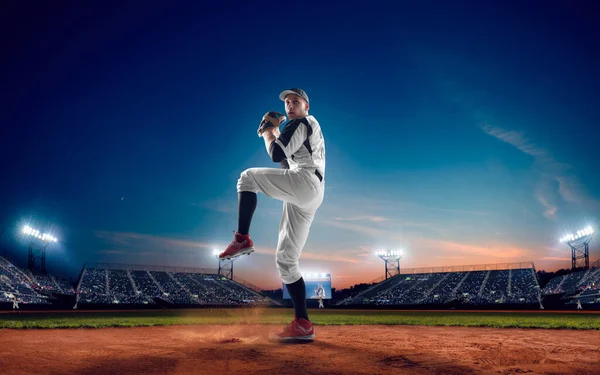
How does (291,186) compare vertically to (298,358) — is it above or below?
above

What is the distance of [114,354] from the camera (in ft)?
12.2

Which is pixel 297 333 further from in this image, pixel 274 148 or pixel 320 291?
pixel 320 291

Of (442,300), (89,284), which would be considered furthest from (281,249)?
(89,284)

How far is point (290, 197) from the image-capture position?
409 cm

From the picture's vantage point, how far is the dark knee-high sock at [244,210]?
4.13 metres

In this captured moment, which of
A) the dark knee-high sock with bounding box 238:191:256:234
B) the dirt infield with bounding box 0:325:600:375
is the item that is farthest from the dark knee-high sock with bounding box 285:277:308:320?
the dark knee-high sock with bounding box 238:191:256:234

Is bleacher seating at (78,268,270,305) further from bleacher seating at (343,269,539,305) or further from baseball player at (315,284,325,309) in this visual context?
bleacher seating at (343,269,539,305)

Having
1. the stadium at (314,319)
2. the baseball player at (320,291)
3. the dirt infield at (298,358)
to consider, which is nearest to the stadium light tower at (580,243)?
the stadium at (314,319)

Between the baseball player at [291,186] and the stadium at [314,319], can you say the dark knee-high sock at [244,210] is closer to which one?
the baseball player at [291,186]

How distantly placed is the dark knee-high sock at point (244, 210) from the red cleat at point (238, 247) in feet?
0.22

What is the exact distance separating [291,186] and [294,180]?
0.23ft

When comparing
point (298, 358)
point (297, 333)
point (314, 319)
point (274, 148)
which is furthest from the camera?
point (314, 319)

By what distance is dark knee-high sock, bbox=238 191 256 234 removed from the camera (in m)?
4.13

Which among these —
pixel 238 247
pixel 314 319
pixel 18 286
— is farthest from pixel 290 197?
pixel 18 286
